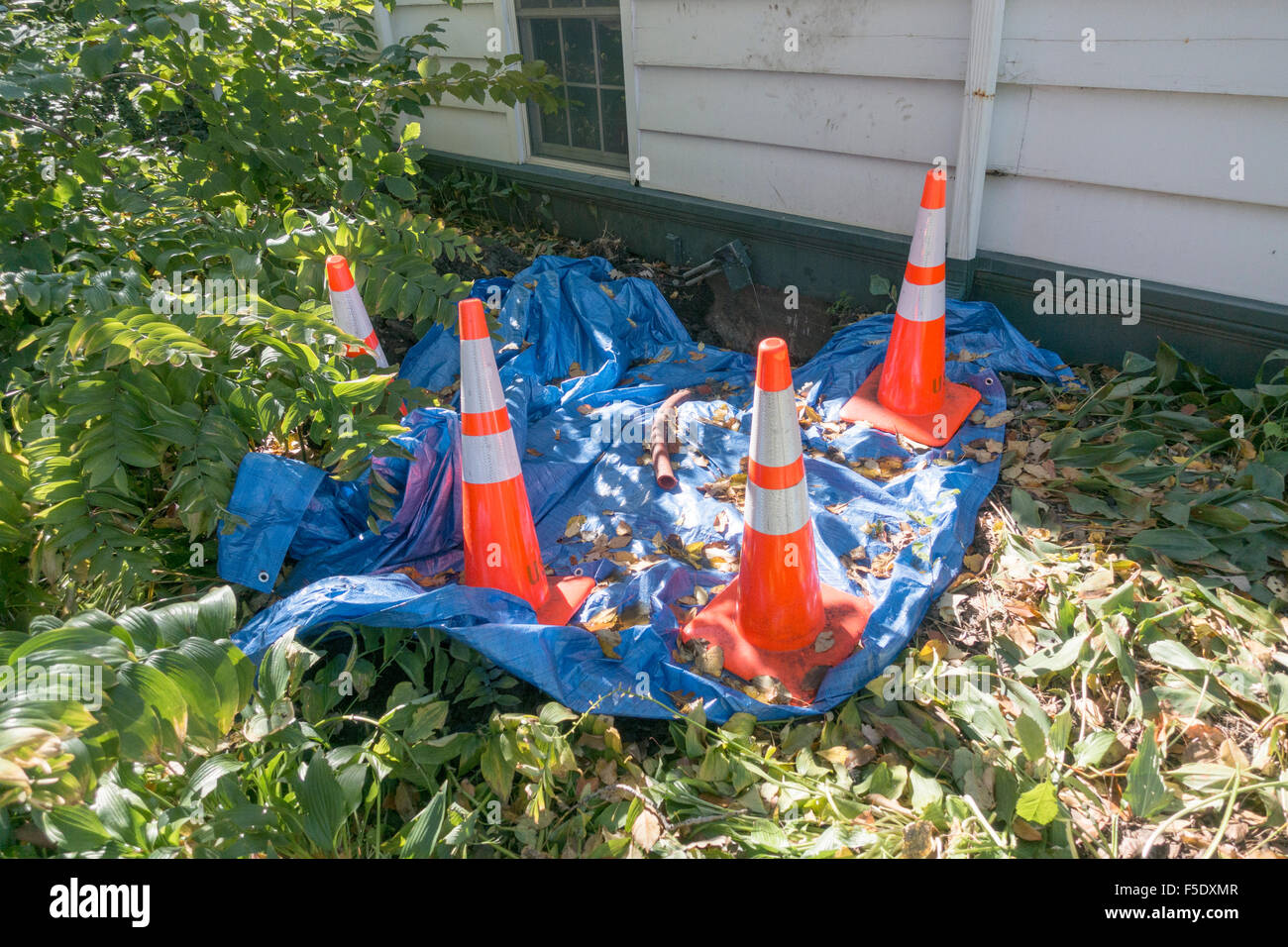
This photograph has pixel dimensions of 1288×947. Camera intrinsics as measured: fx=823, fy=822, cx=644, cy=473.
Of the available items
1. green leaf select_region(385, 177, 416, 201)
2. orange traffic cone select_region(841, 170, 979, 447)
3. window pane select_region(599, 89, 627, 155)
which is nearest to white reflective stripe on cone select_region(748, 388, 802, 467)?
orange traffic cone select_region(841, 170, 979, 447)

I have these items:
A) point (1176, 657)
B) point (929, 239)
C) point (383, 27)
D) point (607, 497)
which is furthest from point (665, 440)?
point (383, 27)


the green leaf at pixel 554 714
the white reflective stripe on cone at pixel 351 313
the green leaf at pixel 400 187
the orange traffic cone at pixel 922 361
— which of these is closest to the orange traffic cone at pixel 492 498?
the green leaf at pixel 554 714

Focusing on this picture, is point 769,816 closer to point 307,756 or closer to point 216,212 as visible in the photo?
point 307,756

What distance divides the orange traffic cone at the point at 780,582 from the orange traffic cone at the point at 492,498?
546 mm

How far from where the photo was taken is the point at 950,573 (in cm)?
279

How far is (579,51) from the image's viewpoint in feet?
17.8

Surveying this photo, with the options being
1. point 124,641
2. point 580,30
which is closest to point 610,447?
point 124,641

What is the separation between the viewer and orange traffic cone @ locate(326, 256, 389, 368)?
3338 mm

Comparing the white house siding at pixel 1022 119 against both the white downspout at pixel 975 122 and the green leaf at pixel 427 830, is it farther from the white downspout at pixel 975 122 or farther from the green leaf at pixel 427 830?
the green leaf at pixel 427 830

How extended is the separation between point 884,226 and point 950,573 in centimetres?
217

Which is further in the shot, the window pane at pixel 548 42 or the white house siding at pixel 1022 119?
the window pane at pixel 548 42

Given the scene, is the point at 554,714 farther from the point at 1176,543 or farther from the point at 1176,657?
the point at 1176,543

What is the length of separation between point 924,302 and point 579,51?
3243 millimetres

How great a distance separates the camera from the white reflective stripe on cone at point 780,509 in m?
2.54
